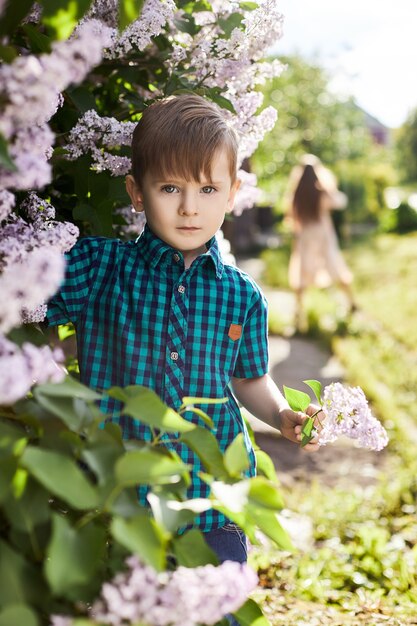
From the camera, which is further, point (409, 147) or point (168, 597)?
point (409, 147)

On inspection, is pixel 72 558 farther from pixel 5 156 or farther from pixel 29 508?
pixel 5 156

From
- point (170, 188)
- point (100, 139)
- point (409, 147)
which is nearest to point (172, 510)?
point (170, 188)

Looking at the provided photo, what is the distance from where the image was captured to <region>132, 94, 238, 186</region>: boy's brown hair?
1772 millimetres

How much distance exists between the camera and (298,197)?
356 inches

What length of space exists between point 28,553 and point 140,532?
0.20 meters

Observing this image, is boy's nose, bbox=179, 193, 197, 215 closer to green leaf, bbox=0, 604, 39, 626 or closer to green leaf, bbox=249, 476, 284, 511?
green leaf, bbox=249, 476, 284, 511

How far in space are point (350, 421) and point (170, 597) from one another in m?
0.72

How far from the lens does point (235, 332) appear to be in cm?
193

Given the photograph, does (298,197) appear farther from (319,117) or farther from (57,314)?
(319,117)

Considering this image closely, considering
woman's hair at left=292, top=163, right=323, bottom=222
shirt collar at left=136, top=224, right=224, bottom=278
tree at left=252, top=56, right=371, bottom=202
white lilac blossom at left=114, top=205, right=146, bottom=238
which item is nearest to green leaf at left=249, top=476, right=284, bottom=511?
shirt collar at left=136, top=224, right=224, bottom=278

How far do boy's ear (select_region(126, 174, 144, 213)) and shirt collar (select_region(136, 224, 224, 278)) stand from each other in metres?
0.06

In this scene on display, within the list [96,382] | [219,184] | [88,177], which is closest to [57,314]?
[96,382]

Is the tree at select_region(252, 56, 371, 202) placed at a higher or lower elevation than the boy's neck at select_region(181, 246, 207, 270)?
higher

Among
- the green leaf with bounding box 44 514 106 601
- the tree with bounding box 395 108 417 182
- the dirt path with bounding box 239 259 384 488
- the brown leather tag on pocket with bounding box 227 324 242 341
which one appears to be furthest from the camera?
the tree with bounding box 395 108 417 182
